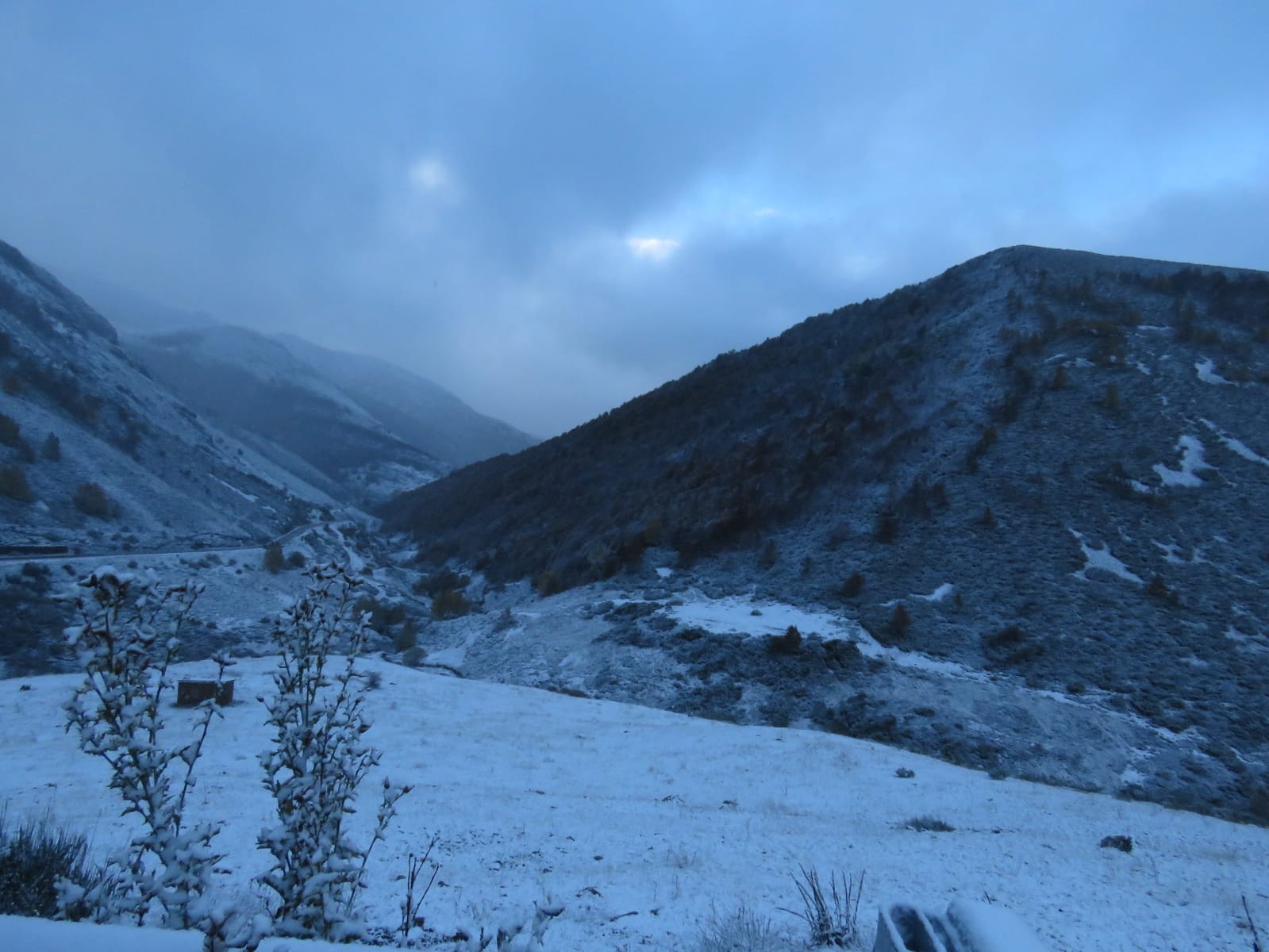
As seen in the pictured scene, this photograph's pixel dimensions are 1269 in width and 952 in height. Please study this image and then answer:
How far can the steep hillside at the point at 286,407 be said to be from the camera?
302ft

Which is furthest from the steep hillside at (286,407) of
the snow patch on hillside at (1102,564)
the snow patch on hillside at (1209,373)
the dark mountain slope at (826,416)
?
the snow patch on hillside at (1209,373)

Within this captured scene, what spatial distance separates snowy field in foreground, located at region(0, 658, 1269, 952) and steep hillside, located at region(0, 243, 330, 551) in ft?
51.8

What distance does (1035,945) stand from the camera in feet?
8.80

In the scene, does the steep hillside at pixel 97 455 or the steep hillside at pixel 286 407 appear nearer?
the steep hillside at pixel 97 455

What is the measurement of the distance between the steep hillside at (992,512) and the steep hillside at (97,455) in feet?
40.8

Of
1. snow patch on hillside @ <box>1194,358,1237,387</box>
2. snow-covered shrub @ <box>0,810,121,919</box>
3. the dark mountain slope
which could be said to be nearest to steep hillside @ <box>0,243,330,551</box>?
the dark mountain slope

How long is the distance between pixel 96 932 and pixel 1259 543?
2427 cm

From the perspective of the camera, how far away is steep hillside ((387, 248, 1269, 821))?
564 inches

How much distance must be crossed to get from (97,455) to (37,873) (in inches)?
1269

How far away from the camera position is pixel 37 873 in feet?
13.8

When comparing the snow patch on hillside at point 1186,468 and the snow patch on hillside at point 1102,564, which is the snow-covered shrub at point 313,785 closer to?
the snow patch on hillside at point 1102,564

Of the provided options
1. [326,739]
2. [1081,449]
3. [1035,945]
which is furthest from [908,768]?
[1081,449]

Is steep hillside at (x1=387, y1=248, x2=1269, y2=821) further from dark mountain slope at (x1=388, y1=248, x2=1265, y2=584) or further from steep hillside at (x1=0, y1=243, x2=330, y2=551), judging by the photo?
steep hillside at (x1=0, y1=243, x2=330, y2=551)

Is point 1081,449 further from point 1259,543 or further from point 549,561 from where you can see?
point 549,561
